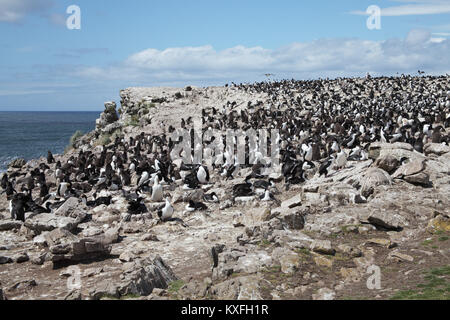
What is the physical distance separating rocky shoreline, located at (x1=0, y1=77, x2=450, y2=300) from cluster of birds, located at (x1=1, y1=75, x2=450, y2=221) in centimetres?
86

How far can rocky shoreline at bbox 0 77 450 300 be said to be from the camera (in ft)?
27.9

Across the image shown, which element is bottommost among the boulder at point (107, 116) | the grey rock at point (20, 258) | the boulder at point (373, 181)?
the grey rock at point (20, 258)

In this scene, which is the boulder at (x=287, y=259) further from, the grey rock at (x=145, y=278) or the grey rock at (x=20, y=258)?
the grey rock at (x=20, y=258)

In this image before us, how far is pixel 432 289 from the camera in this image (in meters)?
7.71

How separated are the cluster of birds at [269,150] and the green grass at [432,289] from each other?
308 inches

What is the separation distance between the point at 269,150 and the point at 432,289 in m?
17.2

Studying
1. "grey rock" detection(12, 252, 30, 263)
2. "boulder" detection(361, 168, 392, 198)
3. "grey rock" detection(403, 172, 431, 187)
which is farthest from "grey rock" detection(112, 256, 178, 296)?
"grey rock" detection(403, 172, 431, 187)

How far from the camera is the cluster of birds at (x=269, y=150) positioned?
18.1 meters

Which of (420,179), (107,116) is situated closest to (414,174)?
(420,179)

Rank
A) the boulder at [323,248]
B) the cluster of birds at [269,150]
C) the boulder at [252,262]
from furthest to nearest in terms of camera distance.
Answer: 1. the cluster of birds at [269,150]
2. the boulder at [323,248]
3. the boulder at [252,262]

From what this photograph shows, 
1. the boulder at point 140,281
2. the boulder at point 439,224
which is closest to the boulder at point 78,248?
the boulder at point 140,281

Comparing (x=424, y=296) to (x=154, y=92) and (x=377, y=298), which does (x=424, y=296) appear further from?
(x=154, y=92)

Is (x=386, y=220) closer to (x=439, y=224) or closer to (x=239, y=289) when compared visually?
(x=439, y=224)
